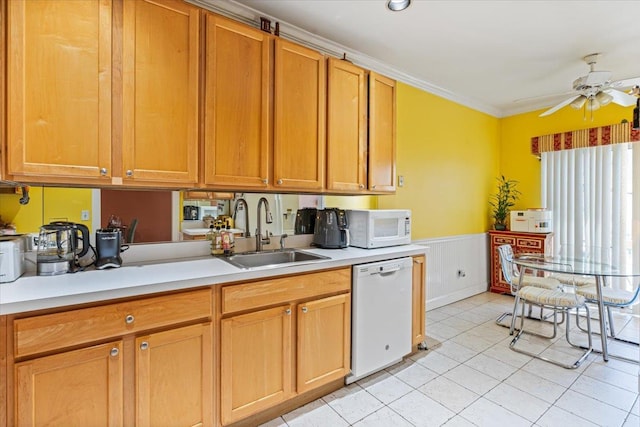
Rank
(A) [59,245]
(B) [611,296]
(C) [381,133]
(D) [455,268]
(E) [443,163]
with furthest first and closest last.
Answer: (D) [455,268]
(E) [443,163]
(C) [381,133]
(B) [611,296]
(A) [59,245]

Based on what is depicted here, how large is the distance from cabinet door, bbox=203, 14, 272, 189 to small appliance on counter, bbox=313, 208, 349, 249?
0.64 m

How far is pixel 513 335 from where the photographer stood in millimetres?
2967

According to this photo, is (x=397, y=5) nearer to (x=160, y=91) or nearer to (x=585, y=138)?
(x=160, y=91)

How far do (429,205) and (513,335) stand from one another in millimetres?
1546

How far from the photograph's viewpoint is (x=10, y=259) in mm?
1385

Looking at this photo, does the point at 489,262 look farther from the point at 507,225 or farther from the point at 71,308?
the point at 71,308

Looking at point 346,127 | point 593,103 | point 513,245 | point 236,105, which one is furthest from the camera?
point 513,245

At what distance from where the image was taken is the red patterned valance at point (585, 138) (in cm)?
338

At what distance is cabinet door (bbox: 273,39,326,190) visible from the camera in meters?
2.11

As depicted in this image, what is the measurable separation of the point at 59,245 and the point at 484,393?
106 inches

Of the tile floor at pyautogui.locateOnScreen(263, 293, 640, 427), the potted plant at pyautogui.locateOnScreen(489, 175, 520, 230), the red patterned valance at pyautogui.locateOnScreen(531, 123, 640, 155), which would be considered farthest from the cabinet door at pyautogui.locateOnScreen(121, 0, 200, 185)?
the red patterned valance at pyautogui.locateOnScreen(531, 123, 640, 155)

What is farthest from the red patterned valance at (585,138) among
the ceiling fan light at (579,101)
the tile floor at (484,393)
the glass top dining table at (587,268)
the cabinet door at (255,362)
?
the cabinet door at (255,362)

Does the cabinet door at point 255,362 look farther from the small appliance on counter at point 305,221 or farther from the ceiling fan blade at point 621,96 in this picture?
the ceiling fan blade at point 621,96

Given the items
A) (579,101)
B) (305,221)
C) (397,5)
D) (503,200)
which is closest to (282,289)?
(305,221)
